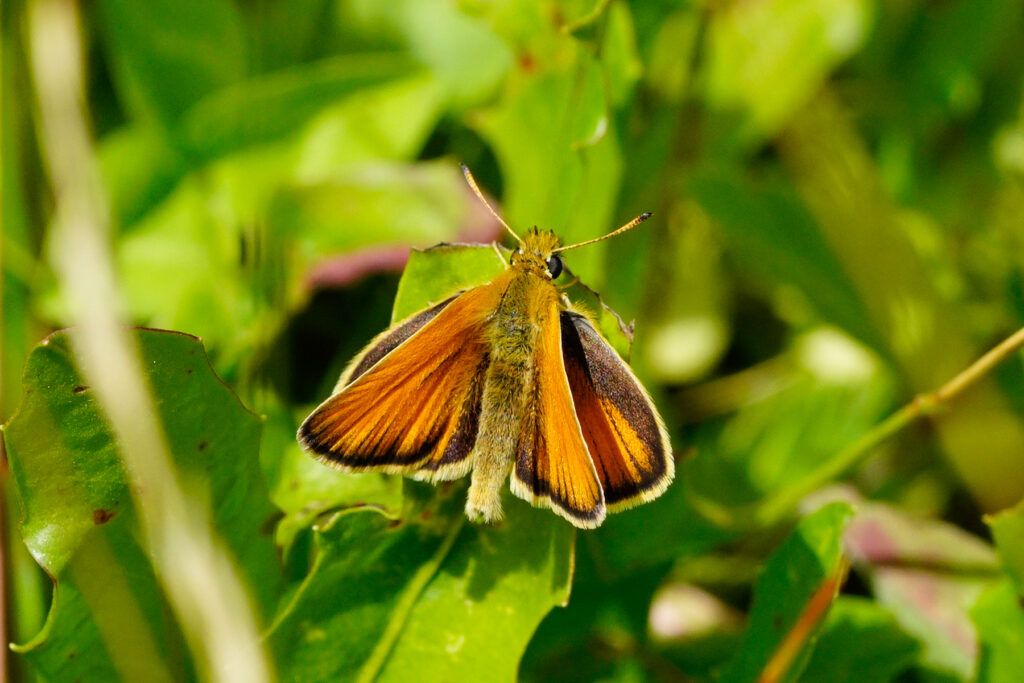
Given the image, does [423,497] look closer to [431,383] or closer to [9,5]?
[431,383]

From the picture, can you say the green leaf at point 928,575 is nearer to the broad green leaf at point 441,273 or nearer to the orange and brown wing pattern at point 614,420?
the orange and brown wing pattern at point 614,420

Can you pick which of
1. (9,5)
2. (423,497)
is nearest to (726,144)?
(423,497)

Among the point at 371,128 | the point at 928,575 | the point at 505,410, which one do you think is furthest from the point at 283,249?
the point at 928,575

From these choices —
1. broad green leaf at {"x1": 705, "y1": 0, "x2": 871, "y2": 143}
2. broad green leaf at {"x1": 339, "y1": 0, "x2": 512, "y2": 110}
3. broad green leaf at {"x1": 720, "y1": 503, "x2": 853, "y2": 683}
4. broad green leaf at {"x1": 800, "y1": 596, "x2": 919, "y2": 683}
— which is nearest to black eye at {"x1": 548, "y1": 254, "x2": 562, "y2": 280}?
broad green leaf at {"x1": 720, "y1": 503, "x2": 853, "y2": 683}

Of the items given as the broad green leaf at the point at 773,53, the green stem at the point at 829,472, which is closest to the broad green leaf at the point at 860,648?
the green stem at the point at 829,472

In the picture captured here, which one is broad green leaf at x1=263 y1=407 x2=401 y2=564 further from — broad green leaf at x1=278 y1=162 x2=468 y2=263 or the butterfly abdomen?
broad green leaf at x1=278 y1=162 x2=468 y2=263
